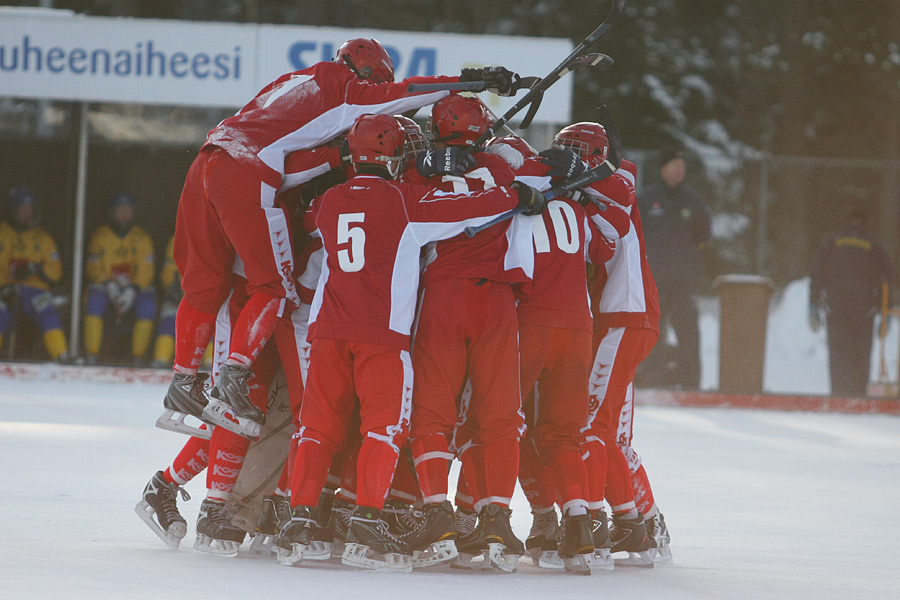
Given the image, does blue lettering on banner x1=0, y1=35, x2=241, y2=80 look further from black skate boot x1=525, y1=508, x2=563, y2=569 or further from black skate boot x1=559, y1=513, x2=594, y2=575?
black skate boot x1=559, y1=513, x2=594, y2=575

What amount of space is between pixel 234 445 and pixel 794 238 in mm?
9958

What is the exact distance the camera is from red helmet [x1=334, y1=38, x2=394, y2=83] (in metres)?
4.92

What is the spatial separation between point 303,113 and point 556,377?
145cm

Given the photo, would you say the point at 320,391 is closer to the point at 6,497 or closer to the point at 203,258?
the point at 203,258

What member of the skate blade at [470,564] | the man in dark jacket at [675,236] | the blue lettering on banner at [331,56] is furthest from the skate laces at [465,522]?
the blue lettering on banner at [331,56]

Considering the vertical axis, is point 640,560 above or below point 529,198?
below

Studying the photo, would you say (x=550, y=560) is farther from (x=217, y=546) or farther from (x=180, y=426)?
(x=180, y=426)

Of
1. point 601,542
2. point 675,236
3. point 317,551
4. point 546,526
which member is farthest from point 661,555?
point 675,236

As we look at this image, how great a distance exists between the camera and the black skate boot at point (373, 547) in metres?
4.03

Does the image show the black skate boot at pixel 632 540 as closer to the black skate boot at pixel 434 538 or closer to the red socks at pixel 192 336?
the black skate boot at pixel 434 538

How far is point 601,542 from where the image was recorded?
14.4 ft

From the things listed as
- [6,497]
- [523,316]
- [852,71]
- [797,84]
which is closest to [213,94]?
[6,497]

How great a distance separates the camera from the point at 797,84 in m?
21.0

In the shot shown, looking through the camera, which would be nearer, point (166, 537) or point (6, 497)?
point (166, 537)
